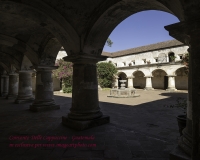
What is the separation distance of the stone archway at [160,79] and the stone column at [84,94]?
21548 millimetres

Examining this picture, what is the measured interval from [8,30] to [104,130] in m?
5.24

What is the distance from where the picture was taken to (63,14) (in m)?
4.09

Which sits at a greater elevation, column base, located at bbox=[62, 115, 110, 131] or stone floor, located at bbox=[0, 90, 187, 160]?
column base, located at bbox=[62, 115, 110, 131]

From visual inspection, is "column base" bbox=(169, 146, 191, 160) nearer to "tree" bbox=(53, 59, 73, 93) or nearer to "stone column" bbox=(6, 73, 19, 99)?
"stone column" bbox=(6, 73, 19, 99)

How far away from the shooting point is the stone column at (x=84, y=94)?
431 centimetres

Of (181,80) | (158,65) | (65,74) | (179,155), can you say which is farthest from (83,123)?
(181,80)

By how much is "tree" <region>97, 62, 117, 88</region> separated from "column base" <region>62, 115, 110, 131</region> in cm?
1921

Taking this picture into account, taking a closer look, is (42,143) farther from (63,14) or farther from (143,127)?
(63,14)

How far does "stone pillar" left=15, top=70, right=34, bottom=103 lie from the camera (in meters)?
9.36

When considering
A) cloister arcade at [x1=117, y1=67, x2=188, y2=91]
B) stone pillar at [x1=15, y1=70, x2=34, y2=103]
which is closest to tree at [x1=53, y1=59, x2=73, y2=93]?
stone pillar at [x1=15, y1=70, x2=34, y2=103]

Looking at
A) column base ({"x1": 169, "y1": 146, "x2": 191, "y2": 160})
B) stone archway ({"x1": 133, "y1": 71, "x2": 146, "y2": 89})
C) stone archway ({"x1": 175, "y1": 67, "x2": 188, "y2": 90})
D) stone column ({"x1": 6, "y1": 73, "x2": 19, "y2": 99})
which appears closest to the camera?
column base ({"x1": 169, "y1": 146, "x2": 191, "y2": 160})

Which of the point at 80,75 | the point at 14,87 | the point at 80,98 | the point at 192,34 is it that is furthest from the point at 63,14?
the point at 14,87

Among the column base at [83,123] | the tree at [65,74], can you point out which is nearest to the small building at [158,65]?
the tree at [65,74]

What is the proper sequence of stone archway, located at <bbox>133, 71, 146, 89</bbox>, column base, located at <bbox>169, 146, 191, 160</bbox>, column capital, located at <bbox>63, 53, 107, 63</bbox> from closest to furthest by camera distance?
column base, located at <bbox>169, 146, 191, 160</bbox>
column capital, located at <bbox>63, 53, 107, 63</bbox>
stone archway, located at <bbox>133, 71, 146, 89</bbox>
